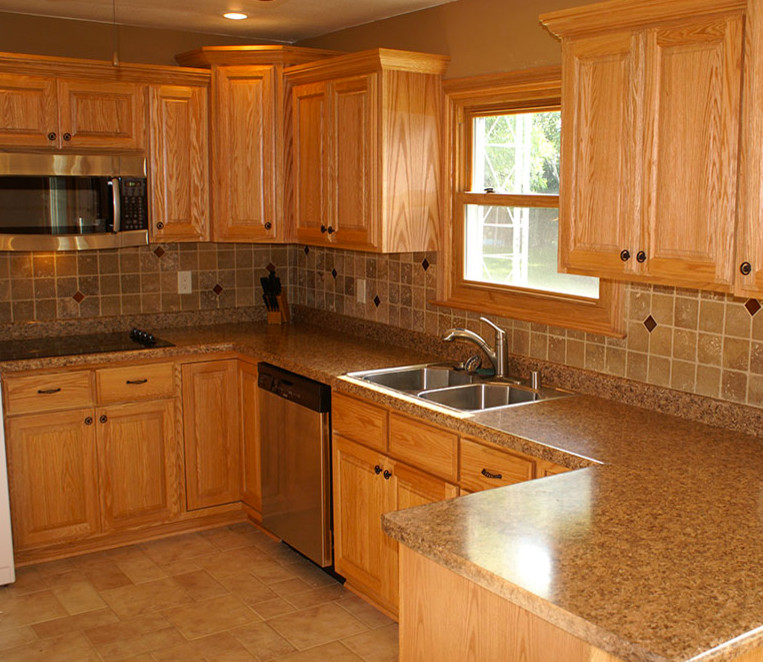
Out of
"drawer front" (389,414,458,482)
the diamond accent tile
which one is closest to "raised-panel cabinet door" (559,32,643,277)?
the diamond accent tile

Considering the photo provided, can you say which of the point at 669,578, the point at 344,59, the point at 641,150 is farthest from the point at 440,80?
Answer: the point at 669,578

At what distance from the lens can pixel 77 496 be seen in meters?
4.04

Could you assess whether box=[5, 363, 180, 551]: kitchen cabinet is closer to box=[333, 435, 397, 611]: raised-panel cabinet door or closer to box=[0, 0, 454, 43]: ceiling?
box=[333, 435, 397, 611]: raised-panel cabinet door

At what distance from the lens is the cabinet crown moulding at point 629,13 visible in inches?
89.4

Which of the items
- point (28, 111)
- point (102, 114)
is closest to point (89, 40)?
point (102, 114)

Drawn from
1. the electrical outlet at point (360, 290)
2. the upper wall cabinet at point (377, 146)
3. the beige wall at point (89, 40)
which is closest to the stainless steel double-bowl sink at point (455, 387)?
the upper wall cabinet at point (377, 146)

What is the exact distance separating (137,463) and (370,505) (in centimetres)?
131

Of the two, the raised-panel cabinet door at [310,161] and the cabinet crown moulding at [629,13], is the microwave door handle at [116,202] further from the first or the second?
the cabinet crown moulding at [629,13]

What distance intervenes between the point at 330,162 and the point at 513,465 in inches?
73.5

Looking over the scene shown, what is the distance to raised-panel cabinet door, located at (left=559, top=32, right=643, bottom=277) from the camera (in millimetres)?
2535

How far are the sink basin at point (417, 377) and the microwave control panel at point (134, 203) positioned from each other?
4.74 feet

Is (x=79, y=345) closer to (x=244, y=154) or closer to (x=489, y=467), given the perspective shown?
(x=244, y=154)

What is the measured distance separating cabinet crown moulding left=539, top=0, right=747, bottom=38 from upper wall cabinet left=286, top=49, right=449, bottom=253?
44.0 inches

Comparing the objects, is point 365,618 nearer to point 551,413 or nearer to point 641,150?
point 551,413
